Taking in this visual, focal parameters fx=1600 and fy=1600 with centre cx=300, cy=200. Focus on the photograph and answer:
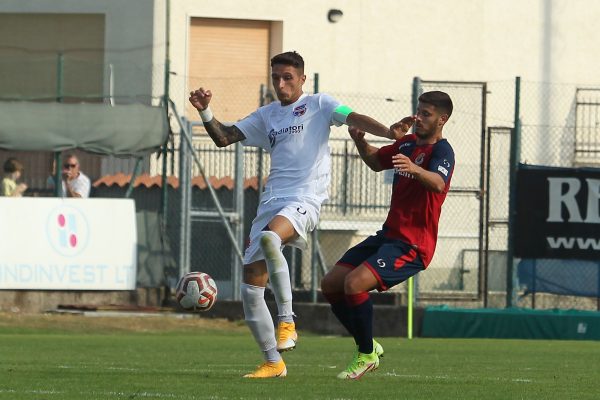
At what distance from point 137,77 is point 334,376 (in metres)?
20.6

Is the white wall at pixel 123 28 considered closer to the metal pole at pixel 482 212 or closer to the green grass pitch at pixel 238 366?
the metal pole at pixel 482 212

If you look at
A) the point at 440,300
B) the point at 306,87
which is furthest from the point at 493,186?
the point at 306,87

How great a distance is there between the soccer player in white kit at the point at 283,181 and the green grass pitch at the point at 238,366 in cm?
46

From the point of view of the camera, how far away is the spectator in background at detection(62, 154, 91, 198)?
848 inches

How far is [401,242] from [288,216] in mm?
819

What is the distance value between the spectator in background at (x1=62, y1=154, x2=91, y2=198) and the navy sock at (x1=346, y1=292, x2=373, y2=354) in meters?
11.3

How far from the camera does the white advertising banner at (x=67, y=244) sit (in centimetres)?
2067

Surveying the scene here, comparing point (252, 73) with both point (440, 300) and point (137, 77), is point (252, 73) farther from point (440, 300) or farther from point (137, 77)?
point (440, 300)

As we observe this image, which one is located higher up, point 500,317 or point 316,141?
point 316,141

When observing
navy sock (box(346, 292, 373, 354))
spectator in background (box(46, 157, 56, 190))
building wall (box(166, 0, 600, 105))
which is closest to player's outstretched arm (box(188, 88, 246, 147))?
navy sock (box(346, 292, 373, 354))

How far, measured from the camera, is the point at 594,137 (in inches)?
1196

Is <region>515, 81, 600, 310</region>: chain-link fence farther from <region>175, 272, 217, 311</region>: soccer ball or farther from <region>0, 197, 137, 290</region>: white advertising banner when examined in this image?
<region>175, 272, 217, 311</region>: soccer ball

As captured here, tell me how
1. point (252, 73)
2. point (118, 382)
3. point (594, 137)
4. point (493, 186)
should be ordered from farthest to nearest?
point (252, 73) → point (594, 137) → point (493, 186) → point (118, 382)

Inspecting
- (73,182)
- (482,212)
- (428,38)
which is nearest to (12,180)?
(73,182)
